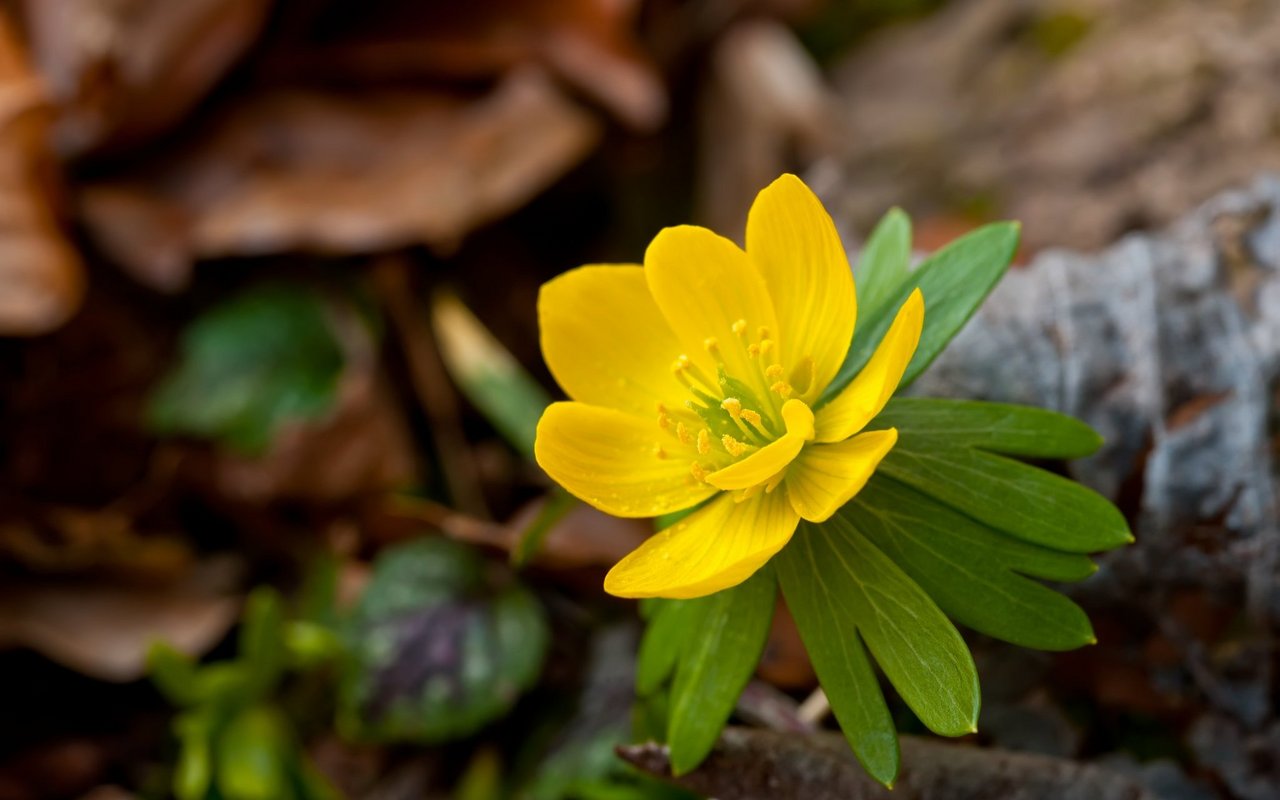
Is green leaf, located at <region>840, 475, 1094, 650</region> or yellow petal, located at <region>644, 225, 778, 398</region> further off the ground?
yellow petal, located at <region>644, 225, 778, 398</region>

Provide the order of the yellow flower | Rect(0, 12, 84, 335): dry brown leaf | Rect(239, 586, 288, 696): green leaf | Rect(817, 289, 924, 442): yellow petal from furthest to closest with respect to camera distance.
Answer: Rect(0, 12, 84, 335): dry brown leaf
Rect(239, 586, 288, 696): green leaf
the yellow flower
Rect(817, 289, 924, 442): yellow petal

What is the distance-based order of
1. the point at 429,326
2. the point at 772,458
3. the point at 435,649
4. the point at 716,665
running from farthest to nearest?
the point at 429,326 < the point at 435,649 < the point at 716,665 < the point at 772,458

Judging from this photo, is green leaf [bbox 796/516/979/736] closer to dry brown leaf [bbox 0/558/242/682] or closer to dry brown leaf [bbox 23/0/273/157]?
dry brown leaf [bbox 0/558/242/682]

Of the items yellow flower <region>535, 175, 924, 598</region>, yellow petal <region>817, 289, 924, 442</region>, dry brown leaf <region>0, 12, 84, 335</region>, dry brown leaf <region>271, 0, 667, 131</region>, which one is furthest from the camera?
dry brown leaf <region>271, 0, 667, 131</region>

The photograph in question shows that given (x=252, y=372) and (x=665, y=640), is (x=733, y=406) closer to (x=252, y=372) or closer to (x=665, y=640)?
(x=665, y=640)

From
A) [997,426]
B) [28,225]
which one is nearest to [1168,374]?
[997,426]

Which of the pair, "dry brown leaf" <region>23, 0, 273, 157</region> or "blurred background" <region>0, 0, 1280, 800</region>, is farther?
"dry brown leaf" <region>23, 0, 273, 157</region>

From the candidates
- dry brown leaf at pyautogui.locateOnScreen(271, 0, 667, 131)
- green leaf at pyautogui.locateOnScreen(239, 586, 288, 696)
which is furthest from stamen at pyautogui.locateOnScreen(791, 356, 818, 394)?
dry brown leaf at pyautogui.locateOnScreen(271, 0, 667, 131)

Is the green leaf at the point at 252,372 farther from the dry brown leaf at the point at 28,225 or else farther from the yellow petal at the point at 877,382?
the yellow petal at the point at 877,382
